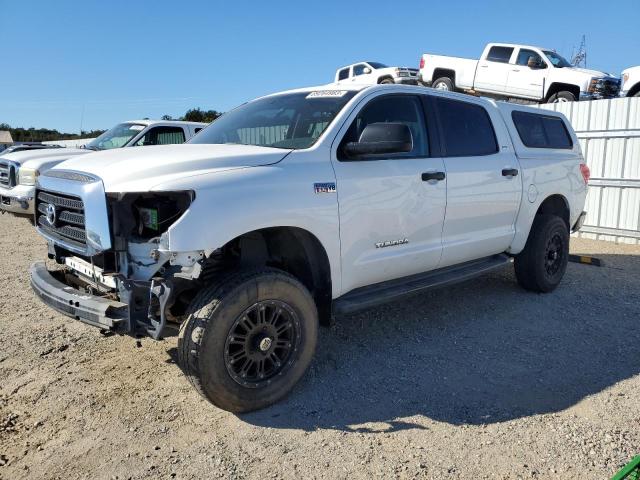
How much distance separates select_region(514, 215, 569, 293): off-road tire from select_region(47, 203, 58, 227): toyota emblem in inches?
181

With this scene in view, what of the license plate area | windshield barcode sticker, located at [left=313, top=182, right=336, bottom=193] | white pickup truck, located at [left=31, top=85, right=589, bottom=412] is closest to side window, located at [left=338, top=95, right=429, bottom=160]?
white pickup truck, located at [left=31, top=85, right=589, bottom=412]

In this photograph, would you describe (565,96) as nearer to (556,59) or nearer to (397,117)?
(556,59)

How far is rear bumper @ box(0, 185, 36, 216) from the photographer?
7.90m

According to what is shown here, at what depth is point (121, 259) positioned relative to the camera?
3148 millimetres

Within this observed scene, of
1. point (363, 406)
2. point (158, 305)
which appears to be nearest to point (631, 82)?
point (363, 406)

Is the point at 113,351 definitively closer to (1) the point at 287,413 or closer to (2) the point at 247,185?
(1) the point at 287,413

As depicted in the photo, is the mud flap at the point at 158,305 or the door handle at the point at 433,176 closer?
the mud flap at the point at 158,305

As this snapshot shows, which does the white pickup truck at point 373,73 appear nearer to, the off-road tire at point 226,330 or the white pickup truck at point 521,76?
the white pickup truck at point 521,76

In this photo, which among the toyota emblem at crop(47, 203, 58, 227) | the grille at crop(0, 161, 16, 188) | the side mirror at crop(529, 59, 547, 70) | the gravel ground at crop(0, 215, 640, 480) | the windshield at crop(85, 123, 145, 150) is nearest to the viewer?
the gravel ground at crop(0, 215, 640, 480)

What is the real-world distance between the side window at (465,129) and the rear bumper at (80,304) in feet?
9.61

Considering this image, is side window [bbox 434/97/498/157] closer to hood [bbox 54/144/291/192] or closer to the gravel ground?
the gravel ground

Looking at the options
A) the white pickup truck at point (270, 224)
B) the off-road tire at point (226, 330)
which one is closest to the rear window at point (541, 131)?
the white pickup truck at point (270, 224)

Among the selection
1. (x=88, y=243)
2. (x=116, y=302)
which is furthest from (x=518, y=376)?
(x=88, y=243)

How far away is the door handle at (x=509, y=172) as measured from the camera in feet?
16.5
